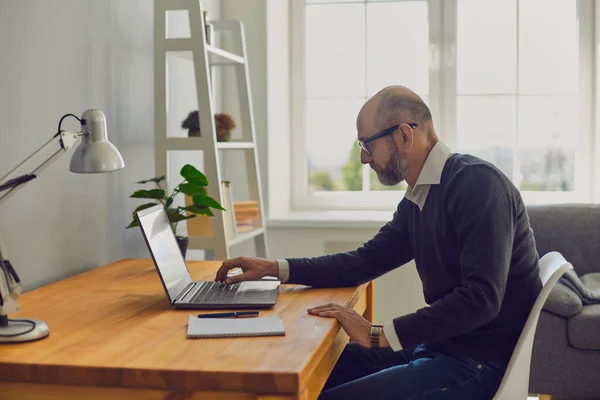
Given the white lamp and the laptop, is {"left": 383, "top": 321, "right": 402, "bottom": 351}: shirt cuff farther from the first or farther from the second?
the white lamp

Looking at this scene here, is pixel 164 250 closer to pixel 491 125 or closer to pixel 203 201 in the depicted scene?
pixel 203 201

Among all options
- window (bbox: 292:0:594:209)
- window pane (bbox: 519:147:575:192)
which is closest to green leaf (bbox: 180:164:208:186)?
window (bbox: 292:0:594:209)

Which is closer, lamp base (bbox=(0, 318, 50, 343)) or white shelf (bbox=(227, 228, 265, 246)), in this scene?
lamp base (bbox=(0, 318, 50, 343))

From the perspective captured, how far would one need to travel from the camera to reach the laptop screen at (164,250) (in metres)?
1.94

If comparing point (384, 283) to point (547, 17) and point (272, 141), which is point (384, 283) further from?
point (547, 17)

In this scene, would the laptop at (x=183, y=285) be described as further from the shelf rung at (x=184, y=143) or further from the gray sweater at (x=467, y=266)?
the shelf rung at (x=184, y=143)

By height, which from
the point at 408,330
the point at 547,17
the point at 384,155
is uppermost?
the point at 547,17

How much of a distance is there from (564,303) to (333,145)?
5.68 feet

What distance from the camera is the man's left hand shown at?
1786mm

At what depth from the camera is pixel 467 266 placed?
1.82 metres

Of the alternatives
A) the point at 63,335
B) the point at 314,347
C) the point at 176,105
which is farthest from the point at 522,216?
the point at 176,105

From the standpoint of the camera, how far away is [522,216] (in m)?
1.95

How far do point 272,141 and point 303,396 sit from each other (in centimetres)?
287

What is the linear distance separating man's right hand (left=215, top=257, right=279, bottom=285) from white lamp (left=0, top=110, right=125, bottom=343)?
0.51m
